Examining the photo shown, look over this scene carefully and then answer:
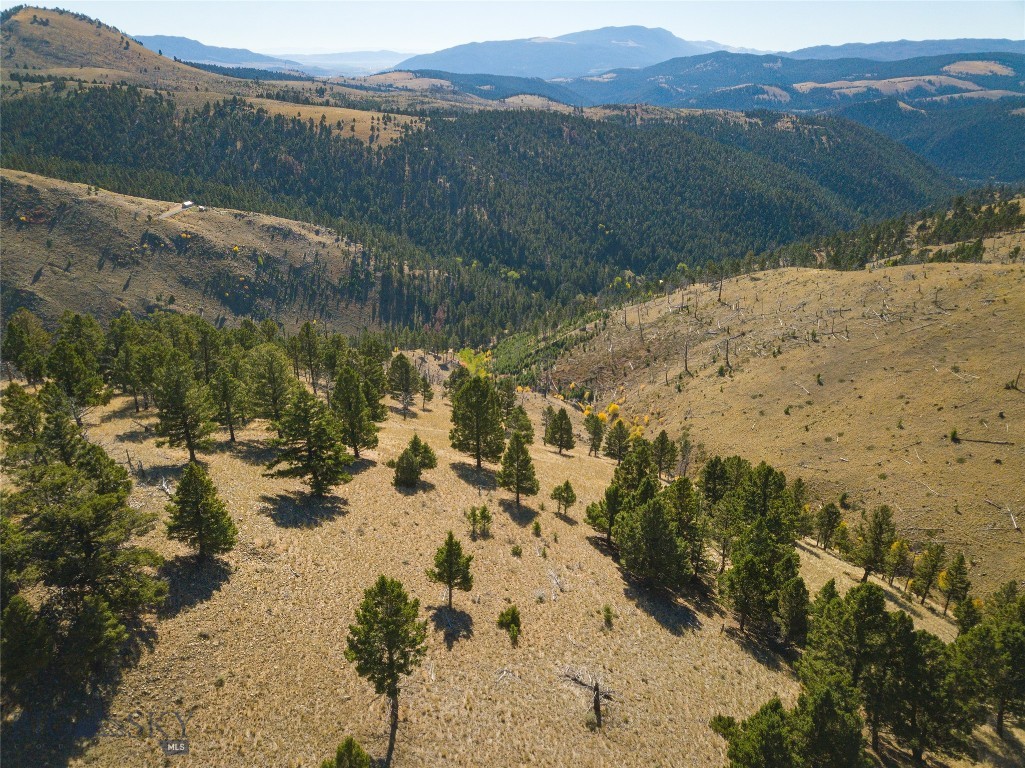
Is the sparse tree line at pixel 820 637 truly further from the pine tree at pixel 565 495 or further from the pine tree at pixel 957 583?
the pine tree at pixel 957 583

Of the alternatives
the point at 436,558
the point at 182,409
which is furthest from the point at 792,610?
the point at 182,409

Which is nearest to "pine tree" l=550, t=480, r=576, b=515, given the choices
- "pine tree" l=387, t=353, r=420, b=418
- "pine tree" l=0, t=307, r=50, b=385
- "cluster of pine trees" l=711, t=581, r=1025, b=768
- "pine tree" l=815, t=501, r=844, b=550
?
"cluster of pine trees" l=711, t=581, r=1025, b=768

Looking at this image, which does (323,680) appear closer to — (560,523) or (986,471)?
(560,523)

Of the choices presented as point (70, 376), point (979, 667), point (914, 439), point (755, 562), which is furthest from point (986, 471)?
point (70, 376)

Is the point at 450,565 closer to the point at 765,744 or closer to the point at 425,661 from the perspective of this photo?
the point at 425,661

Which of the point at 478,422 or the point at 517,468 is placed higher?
the point at 478,422

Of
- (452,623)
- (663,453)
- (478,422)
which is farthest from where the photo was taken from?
(663,453)
